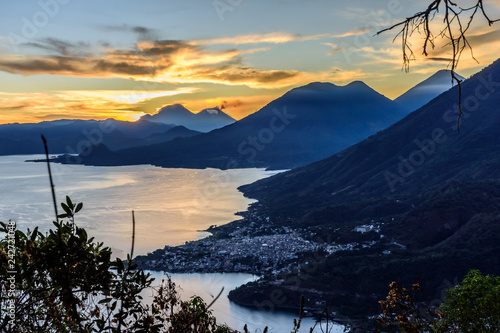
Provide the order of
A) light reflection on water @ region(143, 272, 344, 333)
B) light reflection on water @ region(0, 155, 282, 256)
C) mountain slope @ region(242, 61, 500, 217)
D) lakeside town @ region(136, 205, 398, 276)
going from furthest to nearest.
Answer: mountain slope @ region(242, 61, 500, 217), light reflection on water @ region(0, 155, 282, 256), lakeside town @ region(136, 205, 398, 276), light reflection on water @ region(143, 272, 344, 333)

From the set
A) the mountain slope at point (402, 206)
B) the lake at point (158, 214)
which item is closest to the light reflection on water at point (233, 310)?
the lake at point (158, 214)

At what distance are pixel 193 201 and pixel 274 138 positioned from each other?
400 ft

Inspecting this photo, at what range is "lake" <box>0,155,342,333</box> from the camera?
29188mm

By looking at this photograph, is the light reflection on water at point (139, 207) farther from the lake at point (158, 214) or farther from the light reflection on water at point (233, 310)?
the light reflection on water at point (233, 310)

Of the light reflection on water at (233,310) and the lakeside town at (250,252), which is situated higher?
the lakeside town at (250,252)

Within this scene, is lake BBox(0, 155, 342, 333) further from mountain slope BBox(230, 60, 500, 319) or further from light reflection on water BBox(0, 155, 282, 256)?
mountain slope BBox(230, 60, 500, 319)

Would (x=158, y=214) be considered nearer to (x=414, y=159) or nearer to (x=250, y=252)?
A: (x=250, y=252)

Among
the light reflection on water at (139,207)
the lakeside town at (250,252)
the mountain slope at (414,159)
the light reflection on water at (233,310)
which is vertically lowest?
the light reflection on water at (233,310)

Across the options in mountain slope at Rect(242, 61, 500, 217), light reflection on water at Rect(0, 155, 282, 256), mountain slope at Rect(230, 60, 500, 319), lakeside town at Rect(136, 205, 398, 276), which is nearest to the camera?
mountain slope at Rect(230, 60, 500, 319)

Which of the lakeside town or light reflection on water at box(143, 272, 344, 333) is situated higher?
the lakeside town

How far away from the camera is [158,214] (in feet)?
197

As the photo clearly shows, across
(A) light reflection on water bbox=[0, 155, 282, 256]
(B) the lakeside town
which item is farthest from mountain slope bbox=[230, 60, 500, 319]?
(A) light reflection on water bbox=[0, 155, 282, 256]

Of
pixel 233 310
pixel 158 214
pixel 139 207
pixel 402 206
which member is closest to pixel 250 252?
pixel 233 310

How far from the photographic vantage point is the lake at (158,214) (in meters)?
29.2
